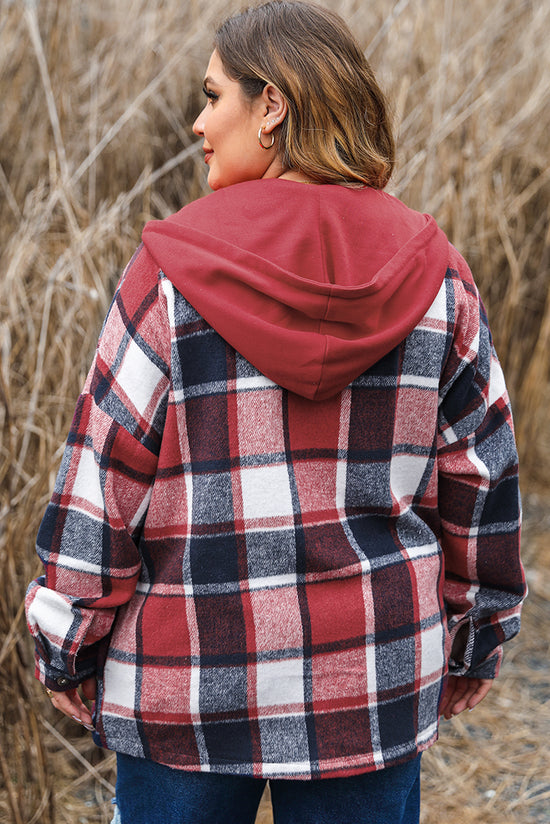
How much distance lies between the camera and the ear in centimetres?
88

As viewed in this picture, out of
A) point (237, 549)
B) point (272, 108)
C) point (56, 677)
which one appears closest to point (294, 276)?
point (272, 108)

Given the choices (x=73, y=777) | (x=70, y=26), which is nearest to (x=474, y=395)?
(x=73, y=777)

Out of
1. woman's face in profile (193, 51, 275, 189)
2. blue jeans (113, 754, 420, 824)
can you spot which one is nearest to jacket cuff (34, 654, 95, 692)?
blue jeans (113, 754, 420, 824)

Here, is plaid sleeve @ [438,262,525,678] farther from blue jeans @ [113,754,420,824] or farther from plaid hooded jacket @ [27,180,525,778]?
blue jeans @ [113,754,420,824]

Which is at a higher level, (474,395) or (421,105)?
(421,105)

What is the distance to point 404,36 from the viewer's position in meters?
2.40

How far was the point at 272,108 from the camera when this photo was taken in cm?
90

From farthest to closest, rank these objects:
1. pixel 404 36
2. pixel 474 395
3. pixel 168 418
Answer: pixel 404 36 < pixel 474 395 < pixel 168 418

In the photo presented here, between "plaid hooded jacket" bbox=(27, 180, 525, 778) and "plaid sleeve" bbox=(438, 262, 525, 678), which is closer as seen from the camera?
"plaid hooded jacket" bbox=(27, 180, 525, 778)

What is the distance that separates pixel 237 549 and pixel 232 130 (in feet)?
1.50

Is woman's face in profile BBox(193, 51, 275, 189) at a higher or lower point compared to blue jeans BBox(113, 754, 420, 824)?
higher

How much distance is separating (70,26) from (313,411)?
188cm

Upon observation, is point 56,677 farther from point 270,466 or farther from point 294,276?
point 294,276

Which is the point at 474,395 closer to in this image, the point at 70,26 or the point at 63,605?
the point at 63,605
